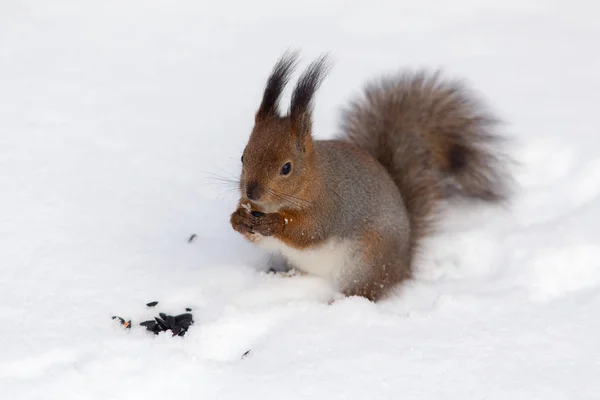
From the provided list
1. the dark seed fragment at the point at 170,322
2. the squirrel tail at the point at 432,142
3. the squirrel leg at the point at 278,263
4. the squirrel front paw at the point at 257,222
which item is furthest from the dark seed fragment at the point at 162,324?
the squirrel tail at the point at 432,142

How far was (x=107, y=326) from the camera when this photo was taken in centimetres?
303

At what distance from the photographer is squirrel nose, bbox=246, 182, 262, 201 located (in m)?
3.11

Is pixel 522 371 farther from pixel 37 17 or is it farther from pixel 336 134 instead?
pixel 37 17

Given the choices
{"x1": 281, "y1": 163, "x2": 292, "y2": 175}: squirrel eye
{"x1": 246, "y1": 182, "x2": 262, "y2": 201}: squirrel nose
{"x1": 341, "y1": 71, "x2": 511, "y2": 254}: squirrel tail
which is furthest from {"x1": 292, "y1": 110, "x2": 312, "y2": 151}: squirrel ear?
{"x1": 341, "y1": 71, "x2": 511, "y2": 254}: squirrel tail

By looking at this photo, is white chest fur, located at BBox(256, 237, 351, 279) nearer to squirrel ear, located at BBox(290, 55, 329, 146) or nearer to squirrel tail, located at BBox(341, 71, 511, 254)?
squirrel ear, located at BBox(290, 55, 329, 146)

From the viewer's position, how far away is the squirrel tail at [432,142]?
3.93m

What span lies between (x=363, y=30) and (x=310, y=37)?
41 centimetres

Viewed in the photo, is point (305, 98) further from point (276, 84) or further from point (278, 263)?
point (278, 263)

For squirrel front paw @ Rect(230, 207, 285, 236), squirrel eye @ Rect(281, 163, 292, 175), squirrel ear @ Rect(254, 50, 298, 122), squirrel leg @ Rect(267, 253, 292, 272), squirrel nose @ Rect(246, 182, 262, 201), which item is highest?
squirrel ear @ Rect(254, 50, 298, 122)

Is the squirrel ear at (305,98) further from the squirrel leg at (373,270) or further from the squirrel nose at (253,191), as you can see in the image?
the squirrel leg at (373,270)

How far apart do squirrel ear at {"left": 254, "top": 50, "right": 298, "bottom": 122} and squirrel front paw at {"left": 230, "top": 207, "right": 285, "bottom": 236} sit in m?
0.38

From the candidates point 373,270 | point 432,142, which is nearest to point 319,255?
A: point 373,270

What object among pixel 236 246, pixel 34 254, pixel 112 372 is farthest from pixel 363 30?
pixel 112 372

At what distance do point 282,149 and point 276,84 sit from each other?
25 centimetres
